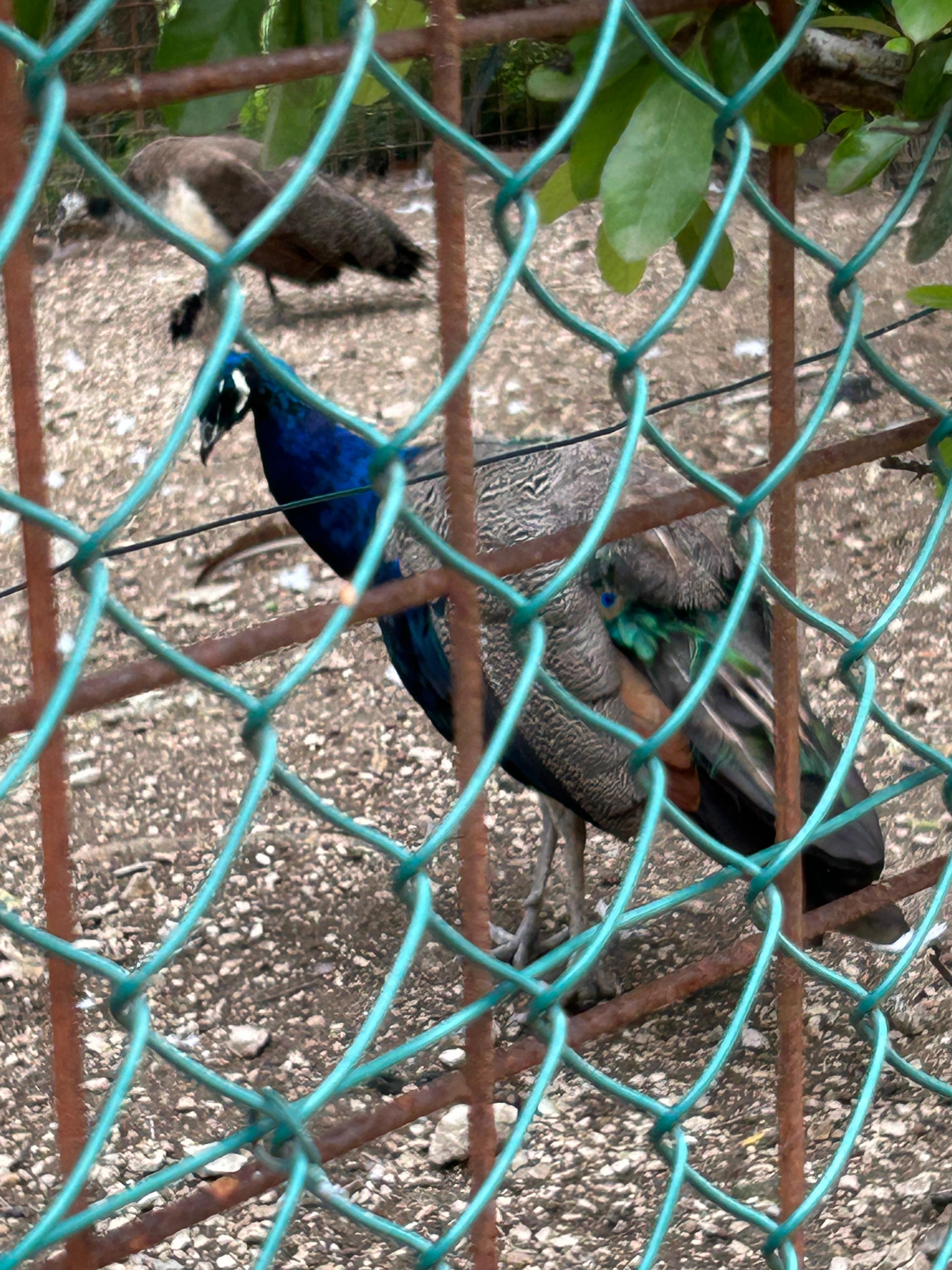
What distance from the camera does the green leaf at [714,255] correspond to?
52.3 inches

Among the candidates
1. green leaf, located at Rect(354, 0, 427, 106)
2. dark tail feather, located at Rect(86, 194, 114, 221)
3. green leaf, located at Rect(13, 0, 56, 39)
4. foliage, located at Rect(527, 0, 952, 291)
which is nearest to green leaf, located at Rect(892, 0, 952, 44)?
foliage, located at Rect(527, 0, 952, 291)

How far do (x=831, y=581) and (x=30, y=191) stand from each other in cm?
414

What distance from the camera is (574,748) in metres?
2.86

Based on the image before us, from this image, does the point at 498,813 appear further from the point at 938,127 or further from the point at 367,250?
the point at 367,250

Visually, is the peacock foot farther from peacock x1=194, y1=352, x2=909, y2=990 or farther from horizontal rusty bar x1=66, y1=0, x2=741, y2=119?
horizontal rusty bar x1=66, y1=0, x2=741, y2=119

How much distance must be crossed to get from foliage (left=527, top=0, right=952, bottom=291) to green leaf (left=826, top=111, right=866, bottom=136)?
302 millimetres

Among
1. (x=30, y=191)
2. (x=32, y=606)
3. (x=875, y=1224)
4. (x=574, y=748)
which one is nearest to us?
(x=30, y=191)

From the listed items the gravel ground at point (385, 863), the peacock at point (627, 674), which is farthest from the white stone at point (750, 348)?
the peacock at point (627, 674)

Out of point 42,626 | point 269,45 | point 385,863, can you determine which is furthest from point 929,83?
point 385,863

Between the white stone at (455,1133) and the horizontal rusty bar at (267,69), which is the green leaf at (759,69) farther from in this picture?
the white stone at (455,1133)

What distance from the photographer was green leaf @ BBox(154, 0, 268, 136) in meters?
0.98

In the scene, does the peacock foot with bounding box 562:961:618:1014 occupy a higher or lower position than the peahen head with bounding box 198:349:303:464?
lower

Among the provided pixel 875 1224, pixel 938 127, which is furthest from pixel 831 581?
pixel 938 127

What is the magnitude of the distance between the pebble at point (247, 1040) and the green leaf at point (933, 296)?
2.18 meters
